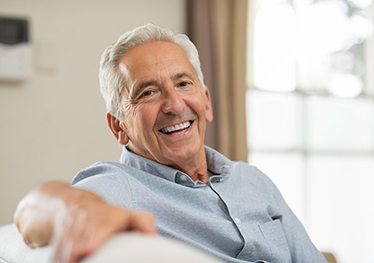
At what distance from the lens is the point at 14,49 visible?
11.3 feet

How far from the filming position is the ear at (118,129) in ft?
6.74

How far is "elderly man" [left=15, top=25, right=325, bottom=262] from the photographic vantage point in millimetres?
1780

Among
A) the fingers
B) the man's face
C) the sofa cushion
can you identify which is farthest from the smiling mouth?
the fingers

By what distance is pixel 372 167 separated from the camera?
4754 mm

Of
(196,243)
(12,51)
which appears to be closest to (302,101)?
(12,51)

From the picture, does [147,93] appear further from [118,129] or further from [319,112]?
[319,112]

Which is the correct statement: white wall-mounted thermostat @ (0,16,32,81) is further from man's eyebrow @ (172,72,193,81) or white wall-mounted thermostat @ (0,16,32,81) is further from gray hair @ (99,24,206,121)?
man's eyebrow @ (172,72,193,81)

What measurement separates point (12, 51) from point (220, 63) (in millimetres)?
1117

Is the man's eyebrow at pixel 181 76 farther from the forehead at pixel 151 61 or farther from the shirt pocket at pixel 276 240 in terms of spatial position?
the shirt pocket at pixel 276 240

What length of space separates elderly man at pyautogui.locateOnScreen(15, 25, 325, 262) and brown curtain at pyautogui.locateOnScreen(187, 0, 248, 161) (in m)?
1.80

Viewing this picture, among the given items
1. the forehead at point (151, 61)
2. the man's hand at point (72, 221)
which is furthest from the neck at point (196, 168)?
the man's hand at point (72, 221)

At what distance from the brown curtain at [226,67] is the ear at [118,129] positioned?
1.88 meters

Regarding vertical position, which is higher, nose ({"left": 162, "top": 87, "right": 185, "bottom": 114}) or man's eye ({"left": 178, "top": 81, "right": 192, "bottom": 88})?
man's eye ({"left": 178, "top": 81, "right": 192, "bottom": 88})

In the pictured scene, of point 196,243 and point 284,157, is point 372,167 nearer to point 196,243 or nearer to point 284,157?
point 284,157
